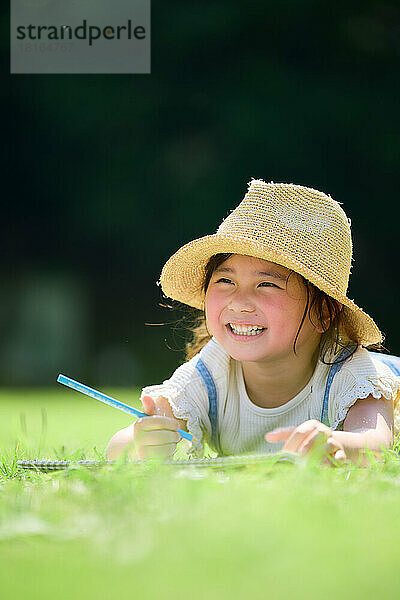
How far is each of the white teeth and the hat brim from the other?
12cm

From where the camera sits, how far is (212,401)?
1.49 meters

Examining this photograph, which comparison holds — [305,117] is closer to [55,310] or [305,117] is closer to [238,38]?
[238,38]

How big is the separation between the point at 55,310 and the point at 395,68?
2.43 m

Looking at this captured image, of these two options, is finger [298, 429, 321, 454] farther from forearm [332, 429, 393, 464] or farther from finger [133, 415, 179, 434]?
finger [133, 415, 179, 434]

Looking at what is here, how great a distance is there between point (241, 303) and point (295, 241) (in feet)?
0.45

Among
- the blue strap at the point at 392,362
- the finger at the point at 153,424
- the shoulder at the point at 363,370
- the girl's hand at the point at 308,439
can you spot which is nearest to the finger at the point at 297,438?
the girl's hand at the point at 308,439

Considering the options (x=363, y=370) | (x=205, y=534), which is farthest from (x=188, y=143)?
(x=205, y=534)

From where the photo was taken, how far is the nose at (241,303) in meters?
1.33

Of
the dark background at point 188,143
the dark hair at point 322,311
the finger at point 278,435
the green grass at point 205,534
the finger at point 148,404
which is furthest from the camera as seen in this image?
the dark background at point 188,143

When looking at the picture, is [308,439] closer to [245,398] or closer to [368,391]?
[368,391]

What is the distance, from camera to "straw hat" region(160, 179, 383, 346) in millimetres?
1325

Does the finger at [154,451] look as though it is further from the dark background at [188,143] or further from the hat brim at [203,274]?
the dark background at [188,143]

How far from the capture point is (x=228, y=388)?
150cm

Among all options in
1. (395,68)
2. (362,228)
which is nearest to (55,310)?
(362,228)
